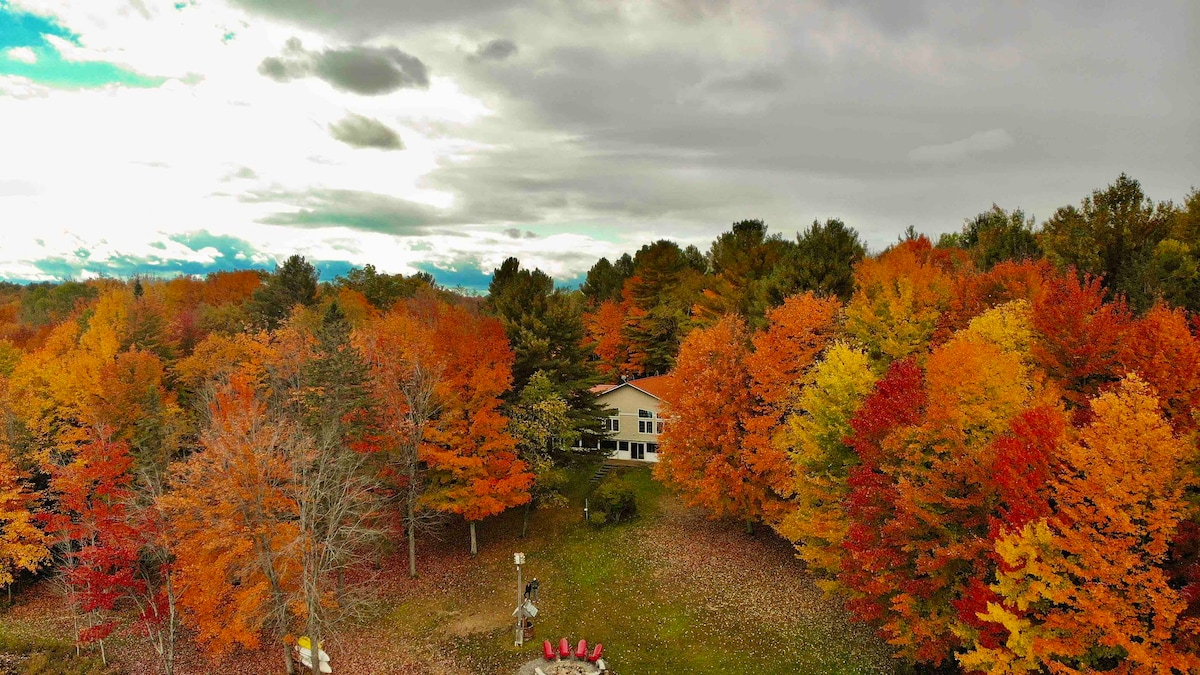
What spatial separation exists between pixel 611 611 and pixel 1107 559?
731 inches

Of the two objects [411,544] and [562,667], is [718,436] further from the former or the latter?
[411,544]

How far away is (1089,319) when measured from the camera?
22484 millimetres

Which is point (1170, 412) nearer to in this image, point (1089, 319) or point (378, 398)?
point (1089, 319)

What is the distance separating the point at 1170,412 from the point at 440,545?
33908 mm

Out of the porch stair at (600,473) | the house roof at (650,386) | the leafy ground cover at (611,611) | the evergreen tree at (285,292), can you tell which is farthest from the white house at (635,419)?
the evergreen tree at (285,292)

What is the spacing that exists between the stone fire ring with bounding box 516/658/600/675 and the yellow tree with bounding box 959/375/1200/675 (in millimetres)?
13424

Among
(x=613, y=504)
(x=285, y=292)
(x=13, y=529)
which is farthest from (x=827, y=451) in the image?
(x=285, y=292)

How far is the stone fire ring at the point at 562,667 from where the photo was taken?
888 inches

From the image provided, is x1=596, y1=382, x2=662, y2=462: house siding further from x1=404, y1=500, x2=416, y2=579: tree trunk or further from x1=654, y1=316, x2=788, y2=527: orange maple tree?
x1=404, y1=500, x2=416, y2=579: tree trunk

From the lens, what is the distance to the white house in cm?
4906

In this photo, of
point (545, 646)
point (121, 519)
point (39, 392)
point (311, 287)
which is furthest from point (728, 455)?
point (311, 287)

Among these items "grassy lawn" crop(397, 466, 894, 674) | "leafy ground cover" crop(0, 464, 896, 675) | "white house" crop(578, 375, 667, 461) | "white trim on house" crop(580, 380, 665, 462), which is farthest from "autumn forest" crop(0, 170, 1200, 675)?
"white trim on house" crop(580, 380, 665, 462)

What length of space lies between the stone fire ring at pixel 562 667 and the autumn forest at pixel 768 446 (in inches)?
320

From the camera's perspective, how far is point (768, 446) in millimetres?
29266
